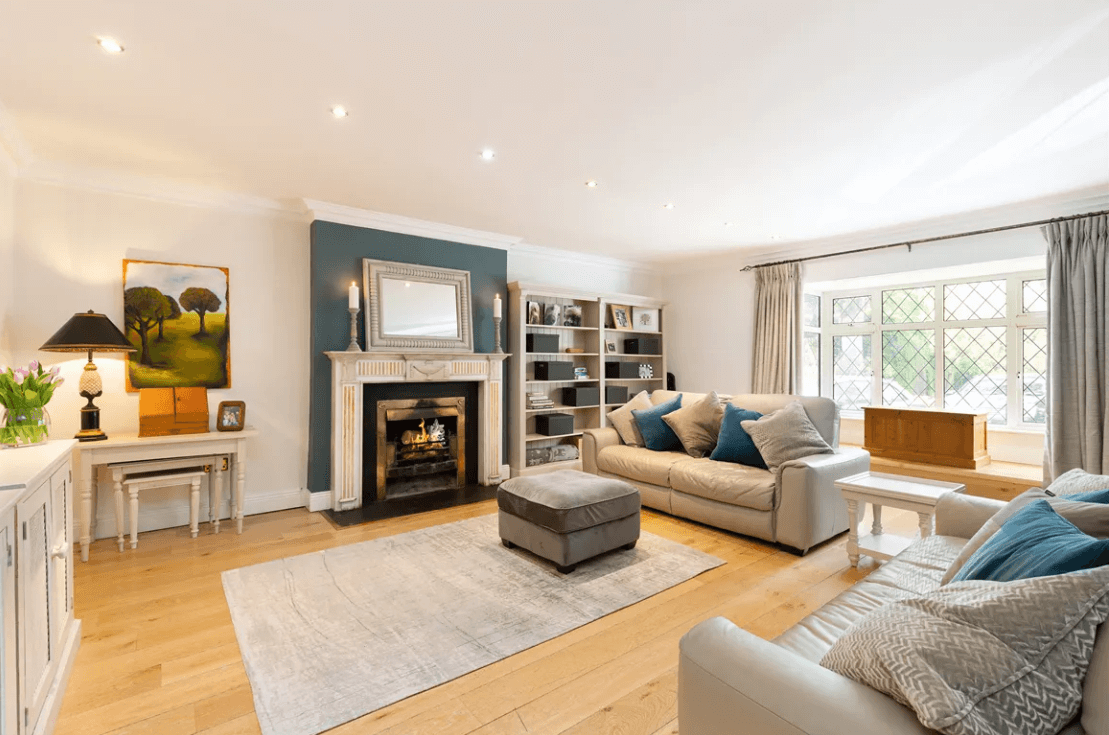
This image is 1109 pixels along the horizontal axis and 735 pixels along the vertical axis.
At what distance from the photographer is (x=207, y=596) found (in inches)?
103

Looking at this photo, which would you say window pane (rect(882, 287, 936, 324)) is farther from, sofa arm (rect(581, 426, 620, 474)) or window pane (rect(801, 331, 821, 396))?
sofa arm (rect(581, 426, 620, 474))

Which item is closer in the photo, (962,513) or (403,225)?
(962,513)

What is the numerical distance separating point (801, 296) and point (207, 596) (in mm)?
5631

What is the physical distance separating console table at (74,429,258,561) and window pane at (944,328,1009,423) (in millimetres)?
6606

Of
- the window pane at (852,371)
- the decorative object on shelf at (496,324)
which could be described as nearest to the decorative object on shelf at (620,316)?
the decorative object on shelf at (496,324)

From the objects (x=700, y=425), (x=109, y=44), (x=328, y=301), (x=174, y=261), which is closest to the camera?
(x=109, y=44)

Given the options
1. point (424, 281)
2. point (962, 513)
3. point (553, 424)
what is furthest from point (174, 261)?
point (962, 513)

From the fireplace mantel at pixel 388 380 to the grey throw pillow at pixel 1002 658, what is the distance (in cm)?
385

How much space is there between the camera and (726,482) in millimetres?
3441

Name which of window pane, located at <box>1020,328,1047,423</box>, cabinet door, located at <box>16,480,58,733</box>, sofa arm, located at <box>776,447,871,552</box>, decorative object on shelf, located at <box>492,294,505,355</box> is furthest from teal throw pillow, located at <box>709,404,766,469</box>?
cabinet door, located at <box>16,480,58,733</box>

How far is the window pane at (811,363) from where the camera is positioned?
576cm

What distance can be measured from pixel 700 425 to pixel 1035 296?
3779 millimetres

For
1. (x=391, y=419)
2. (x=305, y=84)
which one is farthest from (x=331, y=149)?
(x=391, y=419)

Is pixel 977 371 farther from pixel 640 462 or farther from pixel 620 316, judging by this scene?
pixel 640 462
